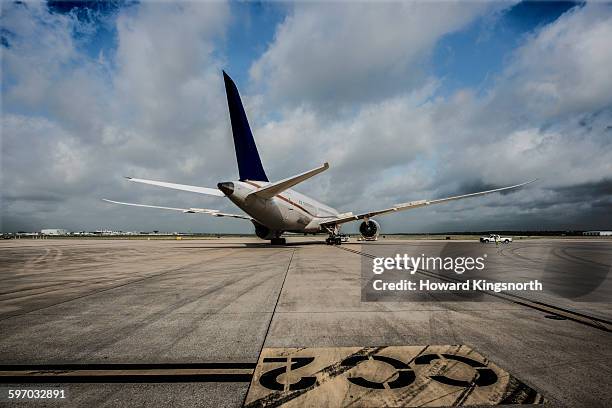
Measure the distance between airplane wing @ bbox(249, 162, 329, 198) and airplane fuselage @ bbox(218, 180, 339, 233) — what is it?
2.75ft

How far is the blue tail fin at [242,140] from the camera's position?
24.5 meters

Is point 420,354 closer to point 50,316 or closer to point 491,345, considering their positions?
point 491,345

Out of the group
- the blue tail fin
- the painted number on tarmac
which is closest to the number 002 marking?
the painted number on tarmac

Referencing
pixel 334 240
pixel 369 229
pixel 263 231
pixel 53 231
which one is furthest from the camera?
pixel 53 231

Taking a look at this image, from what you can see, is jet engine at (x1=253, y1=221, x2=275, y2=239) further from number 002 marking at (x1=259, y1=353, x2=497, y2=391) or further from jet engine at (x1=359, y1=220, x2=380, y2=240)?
number 002 marking at (x1=259, y1=353, x2=497, y2=391)

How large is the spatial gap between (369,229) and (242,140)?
53.1ft

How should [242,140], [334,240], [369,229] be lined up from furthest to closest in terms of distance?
[334,240] → [369,229] → [242,140]

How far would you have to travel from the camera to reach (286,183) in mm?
22984

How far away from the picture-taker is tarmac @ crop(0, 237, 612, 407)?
9.80 ft

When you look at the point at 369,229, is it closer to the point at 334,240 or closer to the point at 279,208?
the point at 334,240

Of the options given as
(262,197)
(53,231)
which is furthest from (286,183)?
(53,231)

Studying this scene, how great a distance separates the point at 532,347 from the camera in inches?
163

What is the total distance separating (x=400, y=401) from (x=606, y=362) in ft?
9.09

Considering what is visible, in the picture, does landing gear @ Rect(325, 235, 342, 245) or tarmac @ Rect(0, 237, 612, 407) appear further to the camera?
landing gear @ Rect(325, 235, 342, 245)
